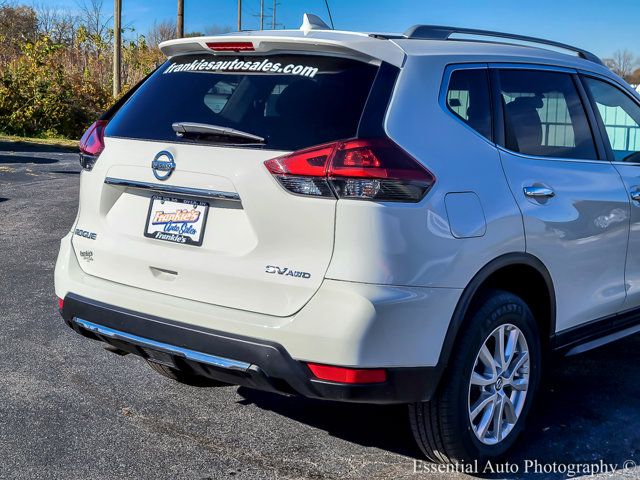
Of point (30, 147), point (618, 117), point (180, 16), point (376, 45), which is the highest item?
point (376, 45)

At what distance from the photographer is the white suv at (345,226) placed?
308 cm

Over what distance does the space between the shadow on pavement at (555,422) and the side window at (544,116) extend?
4.47ft

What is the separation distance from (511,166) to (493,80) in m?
0.46

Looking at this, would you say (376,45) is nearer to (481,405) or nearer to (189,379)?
(481,405)

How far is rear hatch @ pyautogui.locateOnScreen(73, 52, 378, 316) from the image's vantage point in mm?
3148

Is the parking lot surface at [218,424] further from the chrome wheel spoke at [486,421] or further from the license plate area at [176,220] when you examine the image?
the license plate area at [176,220]

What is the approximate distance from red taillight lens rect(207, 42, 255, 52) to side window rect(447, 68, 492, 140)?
87cm

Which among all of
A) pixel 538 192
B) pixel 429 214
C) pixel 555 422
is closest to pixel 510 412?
pixel 555 422

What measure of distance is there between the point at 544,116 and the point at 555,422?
1569mm

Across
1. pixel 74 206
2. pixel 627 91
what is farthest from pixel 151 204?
pixel 74 206

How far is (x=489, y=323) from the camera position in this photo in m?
3.45

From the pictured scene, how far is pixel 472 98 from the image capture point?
3.65 meters

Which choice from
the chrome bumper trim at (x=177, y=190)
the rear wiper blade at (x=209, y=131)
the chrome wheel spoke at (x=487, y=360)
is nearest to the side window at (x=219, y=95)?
the rear wiper blade at (x=209, y=131)

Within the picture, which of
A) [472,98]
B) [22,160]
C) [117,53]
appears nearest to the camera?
[472,98]
